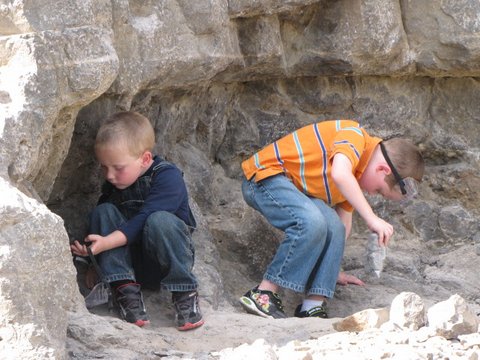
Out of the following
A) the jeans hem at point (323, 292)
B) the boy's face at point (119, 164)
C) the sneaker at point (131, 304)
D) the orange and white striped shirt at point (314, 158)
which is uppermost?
the boy's face at point (119, 164)

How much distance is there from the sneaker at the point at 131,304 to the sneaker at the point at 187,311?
0.10 metres

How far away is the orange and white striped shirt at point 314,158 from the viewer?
3693mm

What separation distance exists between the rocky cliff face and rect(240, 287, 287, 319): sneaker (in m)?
0.08

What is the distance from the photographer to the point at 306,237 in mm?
3525

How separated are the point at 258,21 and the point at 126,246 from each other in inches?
42.5

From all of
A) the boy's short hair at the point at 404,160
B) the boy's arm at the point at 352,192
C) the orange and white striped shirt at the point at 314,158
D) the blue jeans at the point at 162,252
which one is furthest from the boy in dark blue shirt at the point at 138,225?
the boy's short hair at the point at 404,160

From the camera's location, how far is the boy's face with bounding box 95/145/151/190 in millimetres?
3369

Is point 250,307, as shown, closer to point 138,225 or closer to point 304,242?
point 304,242

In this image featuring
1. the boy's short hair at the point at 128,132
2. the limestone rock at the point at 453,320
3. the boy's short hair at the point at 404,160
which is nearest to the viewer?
the limestone rock at the point at 453,320

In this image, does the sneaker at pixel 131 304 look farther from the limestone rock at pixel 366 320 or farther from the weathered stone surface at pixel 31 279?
the limestone rock at pixel 366 320

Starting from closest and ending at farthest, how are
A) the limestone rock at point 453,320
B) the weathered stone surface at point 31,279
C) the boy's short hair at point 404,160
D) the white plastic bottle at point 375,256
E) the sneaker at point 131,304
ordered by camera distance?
1. the weathered stone surface at point 31,279
2. the limestone rock at point 453,320
3. the sneaker at point 131,304
4. the boy's short hair at point 404,160
5. the white plastic bottle at point 375,256

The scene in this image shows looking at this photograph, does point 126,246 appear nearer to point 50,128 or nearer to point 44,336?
point 50,128

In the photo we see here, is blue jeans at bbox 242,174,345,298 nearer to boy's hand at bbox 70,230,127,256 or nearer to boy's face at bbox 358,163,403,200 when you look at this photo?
boy's face at bbox 358,163,403,200

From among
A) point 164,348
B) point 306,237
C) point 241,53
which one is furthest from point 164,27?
point 164,348
